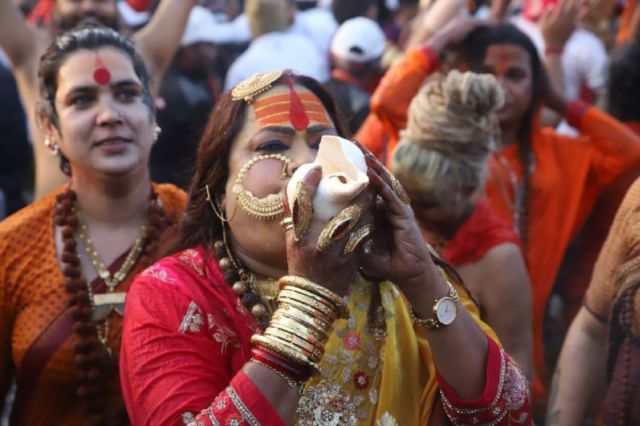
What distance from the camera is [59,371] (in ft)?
9.46

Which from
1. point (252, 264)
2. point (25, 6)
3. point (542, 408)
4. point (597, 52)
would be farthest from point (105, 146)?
point (25, 6)

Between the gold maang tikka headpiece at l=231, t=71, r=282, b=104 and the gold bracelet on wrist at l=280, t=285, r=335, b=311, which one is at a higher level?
the gold maang tikka headpiece at l=231, t=71, r=282, b=104

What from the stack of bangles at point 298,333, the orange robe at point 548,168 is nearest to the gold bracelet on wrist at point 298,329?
the stack of bangles at point 298,333

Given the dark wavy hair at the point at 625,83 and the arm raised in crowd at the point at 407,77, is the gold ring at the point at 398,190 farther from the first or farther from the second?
the dark wavy hair at the point at 625,83

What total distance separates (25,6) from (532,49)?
4.47 meters

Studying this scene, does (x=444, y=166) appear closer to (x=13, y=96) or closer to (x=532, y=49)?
(x=532, y=49)

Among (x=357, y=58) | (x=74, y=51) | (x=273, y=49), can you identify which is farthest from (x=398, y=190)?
(x=273, y=49)

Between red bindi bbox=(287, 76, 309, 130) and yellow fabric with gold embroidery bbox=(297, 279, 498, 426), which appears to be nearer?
yellow fabric with gold embroidery bbox=(297, 279, 498, 426)

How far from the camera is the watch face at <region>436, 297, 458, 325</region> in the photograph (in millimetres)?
2012

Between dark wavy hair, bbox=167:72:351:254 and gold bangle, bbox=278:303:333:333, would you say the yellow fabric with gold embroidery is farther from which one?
dark wavy hair, bbox=167:72:351:254

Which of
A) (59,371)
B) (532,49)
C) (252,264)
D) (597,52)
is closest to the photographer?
(252,264)

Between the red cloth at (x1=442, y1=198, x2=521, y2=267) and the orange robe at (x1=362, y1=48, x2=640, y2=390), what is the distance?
2.65ft

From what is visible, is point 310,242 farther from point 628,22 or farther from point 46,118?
point 628,22

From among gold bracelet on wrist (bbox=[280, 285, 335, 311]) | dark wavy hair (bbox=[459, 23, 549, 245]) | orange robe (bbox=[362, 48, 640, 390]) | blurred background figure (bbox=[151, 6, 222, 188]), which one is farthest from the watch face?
blurred background figure (bbox=[151, 6, 222, 188])
